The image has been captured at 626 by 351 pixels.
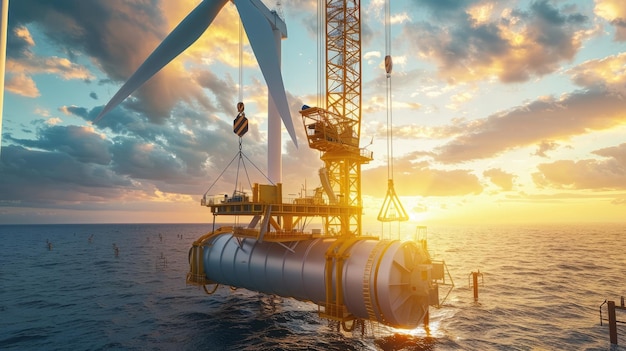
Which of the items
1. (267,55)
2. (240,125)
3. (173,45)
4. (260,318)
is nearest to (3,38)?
(267,55)

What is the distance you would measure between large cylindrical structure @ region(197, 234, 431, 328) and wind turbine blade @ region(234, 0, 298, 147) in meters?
9.80

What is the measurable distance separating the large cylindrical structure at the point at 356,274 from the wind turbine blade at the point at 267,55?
32.2ft

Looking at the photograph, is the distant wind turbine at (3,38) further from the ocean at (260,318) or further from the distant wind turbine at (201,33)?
the ocean at (260,318)

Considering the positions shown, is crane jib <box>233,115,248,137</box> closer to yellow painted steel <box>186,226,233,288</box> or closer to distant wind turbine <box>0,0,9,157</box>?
yellow painted steel <box>186,226,233,288</box>

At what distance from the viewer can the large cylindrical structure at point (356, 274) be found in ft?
86.2

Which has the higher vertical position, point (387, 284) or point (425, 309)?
point (387, 284)

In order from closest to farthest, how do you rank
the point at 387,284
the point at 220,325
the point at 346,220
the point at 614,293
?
the point at 387,284 < the point at 220,325 < the point at 346,220 < the point at 614,293

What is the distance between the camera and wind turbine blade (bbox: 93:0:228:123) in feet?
105

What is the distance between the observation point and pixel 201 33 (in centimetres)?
3441

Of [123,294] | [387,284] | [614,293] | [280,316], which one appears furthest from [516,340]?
[123,294]

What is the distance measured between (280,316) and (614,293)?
5142cm

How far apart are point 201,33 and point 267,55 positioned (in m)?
10.7

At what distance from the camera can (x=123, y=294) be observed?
5481cm

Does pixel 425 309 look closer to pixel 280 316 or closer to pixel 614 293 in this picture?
pixel 280 316
